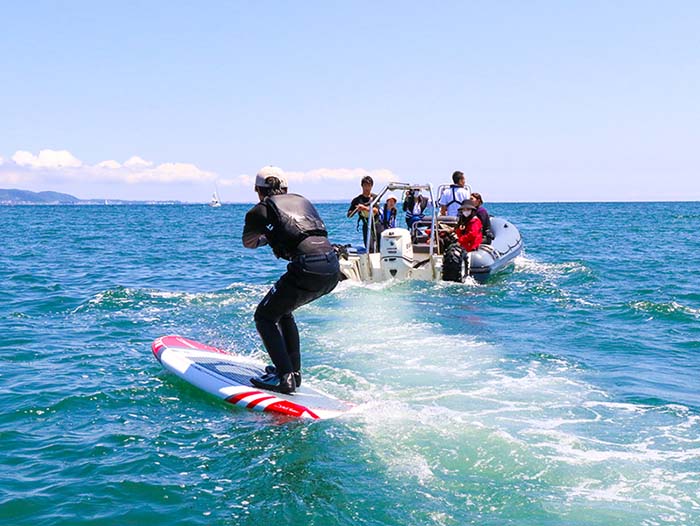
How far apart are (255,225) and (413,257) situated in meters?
9.62

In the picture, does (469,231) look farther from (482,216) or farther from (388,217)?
(388,217)

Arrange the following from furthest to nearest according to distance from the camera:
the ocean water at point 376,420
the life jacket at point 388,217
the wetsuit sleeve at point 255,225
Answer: the life jacket at point 388,217 < the wetsuit sleeve at point 255,225 < the ocean water at point 376,420

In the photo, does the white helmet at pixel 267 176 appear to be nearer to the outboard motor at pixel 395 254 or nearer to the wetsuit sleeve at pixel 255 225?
the wetsuit sleeve at pixel 255 225

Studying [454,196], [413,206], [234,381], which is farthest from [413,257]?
[234,381]

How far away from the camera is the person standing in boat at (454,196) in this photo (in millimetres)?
16188

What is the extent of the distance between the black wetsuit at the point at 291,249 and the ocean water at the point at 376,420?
0.97 m

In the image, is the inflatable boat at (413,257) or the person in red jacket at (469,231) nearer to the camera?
the inflatable boat at (413,257)

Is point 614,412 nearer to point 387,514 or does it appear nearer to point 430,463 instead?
point 430,463

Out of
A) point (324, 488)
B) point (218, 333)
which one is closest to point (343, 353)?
point (218, 333)

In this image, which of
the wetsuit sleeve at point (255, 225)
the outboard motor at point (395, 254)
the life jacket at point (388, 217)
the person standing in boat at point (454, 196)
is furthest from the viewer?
the person standing in boat at point (454, 196)

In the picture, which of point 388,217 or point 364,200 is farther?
point 388,217

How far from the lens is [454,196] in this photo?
1631 cm

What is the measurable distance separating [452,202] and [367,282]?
3444 mm

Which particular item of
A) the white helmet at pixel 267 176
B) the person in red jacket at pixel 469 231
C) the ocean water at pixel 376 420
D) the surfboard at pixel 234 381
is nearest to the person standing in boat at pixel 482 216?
the person in red jacket at pixel 469 231
